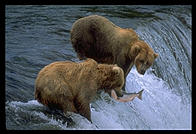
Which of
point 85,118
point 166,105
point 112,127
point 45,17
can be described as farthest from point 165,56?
point 85,118

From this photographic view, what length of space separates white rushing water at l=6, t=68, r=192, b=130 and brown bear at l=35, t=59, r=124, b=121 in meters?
0.19

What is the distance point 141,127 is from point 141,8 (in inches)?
273

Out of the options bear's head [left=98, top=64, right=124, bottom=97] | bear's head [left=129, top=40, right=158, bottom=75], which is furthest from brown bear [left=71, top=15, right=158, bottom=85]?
bear's head [left=98, top=64, right=124, bottom=97]

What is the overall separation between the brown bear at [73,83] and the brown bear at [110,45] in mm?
931

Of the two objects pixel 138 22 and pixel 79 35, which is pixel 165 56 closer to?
pixel 138 22

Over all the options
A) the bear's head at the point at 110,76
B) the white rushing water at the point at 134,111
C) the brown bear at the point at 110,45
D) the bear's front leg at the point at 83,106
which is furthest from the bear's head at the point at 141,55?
the bear's front leg at the point at 83,106

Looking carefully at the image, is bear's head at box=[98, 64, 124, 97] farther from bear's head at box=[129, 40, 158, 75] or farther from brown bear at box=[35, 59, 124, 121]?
bear's head at box=[129, 40, 158, 75]

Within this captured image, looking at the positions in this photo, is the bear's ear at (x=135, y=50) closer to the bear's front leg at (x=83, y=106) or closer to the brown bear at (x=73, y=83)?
the brown bear at (x=73, y=83)

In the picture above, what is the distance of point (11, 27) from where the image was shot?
11.0 metres

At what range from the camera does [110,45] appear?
7.90 metres

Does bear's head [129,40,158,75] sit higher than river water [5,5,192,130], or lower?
higher

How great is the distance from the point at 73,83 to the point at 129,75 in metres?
2.92

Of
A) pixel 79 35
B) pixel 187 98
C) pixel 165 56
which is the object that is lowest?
pixel 187 98

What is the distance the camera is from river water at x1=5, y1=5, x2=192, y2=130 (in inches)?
261
